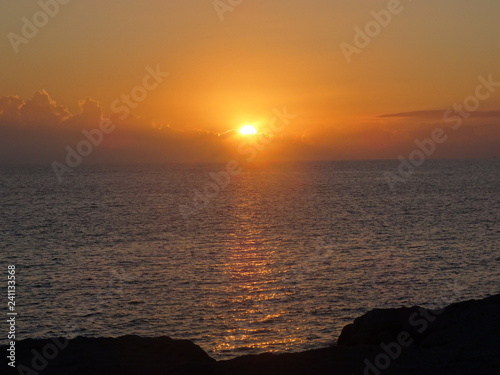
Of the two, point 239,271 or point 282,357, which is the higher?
point 239,271

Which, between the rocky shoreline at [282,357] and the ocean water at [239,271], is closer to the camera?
the rocky shoreline at [282,357]

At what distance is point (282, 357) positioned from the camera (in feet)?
66.1

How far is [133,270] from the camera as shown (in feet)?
180

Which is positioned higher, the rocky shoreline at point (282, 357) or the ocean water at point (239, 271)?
the ocean water at point (239, 271)

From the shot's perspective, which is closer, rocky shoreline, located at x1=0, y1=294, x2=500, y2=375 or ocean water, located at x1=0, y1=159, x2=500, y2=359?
rocky shoreline, located at x1=0, y1=294, x2=500, y2=375

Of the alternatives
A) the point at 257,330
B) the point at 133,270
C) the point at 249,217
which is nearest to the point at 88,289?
the point at 133,270

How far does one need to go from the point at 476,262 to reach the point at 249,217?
182ft

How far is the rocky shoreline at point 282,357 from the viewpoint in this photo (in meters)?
18.5

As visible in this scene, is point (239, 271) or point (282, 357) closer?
point (282, 357)

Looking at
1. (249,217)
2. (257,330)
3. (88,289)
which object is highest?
(249,217)

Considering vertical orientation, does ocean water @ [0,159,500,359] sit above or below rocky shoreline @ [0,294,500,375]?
above

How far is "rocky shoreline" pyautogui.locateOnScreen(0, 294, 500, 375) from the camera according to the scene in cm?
1855

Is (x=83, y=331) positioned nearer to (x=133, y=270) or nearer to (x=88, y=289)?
(x=88, y=289)

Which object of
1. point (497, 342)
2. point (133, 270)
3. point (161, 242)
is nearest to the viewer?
point (497, 342)
